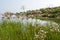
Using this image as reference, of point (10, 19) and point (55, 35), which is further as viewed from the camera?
point (10, 19)

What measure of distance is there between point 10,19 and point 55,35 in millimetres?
2839

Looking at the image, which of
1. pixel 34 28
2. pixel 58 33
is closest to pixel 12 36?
pixel 34 28

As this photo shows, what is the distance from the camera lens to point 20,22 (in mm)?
8656

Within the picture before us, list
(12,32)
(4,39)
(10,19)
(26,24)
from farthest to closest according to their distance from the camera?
(10,19) < (26,24) < (12,32) < (4,39)

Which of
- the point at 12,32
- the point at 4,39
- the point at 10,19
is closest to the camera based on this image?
the point at 4,39

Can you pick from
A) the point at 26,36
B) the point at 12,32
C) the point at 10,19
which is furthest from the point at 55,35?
the point at 10,19

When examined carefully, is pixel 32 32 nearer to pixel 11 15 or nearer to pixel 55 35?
pixel 55 35

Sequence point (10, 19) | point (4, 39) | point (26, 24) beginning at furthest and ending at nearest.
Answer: point (10, 19), point (26, 24), point (4, 39)

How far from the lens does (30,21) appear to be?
27.7ft

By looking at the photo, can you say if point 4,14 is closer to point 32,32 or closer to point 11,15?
point 11,15

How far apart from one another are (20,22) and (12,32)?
149 cm

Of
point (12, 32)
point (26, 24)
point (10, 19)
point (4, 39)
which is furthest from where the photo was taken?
point (10, 19)

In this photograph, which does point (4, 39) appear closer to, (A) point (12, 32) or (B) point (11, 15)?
(A) point (12, 32)

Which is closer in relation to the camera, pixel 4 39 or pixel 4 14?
pixel 4 39
